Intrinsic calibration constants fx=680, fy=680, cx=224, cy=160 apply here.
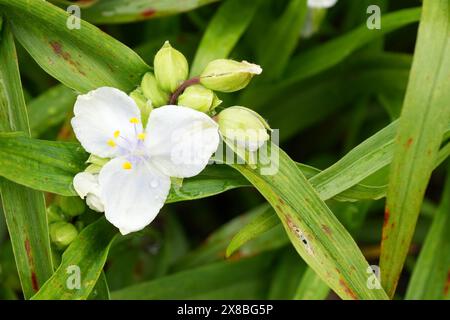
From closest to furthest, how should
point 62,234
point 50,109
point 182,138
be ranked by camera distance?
1. point 182,138
2. point 62,234
3. point 50,109

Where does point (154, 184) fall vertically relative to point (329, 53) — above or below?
below

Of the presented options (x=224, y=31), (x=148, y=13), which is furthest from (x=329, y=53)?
(x=148, y=13)

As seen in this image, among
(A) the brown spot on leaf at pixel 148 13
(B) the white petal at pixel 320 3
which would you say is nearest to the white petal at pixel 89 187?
(A) the brown spot on leaf at pixel 148 13

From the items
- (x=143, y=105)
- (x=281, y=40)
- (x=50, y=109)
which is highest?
(x=281, y=40)

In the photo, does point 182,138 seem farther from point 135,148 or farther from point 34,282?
point 34,282

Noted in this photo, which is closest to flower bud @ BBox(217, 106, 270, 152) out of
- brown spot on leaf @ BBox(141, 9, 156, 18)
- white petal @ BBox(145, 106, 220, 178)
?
white petal @ BBox(145, 106, 220, 178)
